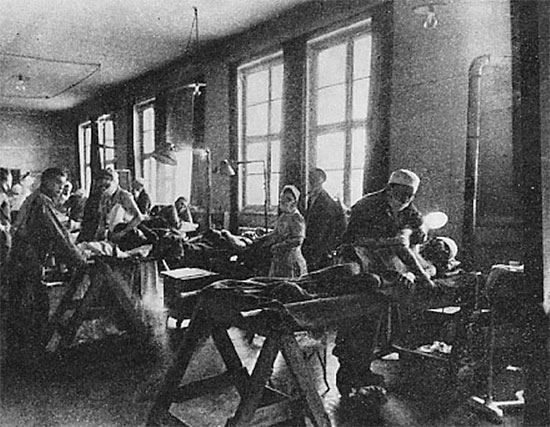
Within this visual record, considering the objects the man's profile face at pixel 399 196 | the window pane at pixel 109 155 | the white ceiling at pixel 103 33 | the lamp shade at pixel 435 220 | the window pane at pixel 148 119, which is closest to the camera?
the man's profile face at pixel 399 196

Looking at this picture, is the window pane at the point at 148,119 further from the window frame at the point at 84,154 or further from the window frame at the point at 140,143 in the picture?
the window frame at the point at 84,154

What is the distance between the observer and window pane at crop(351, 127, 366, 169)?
19.5 feet

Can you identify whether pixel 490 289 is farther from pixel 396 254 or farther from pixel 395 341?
pixel 395 341

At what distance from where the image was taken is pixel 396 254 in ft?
12.3

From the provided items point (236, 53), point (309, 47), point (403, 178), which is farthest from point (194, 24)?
point (403, 178)

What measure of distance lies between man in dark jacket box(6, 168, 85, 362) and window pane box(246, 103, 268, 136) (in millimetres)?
3644

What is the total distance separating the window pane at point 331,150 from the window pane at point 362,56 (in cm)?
69

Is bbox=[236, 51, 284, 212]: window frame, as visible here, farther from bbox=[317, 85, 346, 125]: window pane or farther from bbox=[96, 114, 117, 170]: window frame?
bbox=[96, 114, 117, 170]: window frame

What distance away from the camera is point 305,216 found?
19.8 ft

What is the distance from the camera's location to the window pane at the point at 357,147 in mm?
5938

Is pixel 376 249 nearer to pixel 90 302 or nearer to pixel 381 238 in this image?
pixel 381 238

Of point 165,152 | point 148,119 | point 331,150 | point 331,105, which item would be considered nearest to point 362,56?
point 331,105

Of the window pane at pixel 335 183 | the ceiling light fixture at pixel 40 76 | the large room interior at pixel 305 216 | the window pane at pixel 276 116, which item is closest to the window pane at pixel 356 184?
the large room interior at pixel 305 216

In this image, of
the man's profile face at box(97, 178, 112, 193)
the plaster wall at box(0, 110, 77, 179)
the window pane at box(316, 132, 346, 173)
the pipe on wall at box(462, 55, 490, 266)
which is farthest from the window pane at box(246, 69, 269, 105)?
the plaster wall at box(0, 110, 77, 179)
